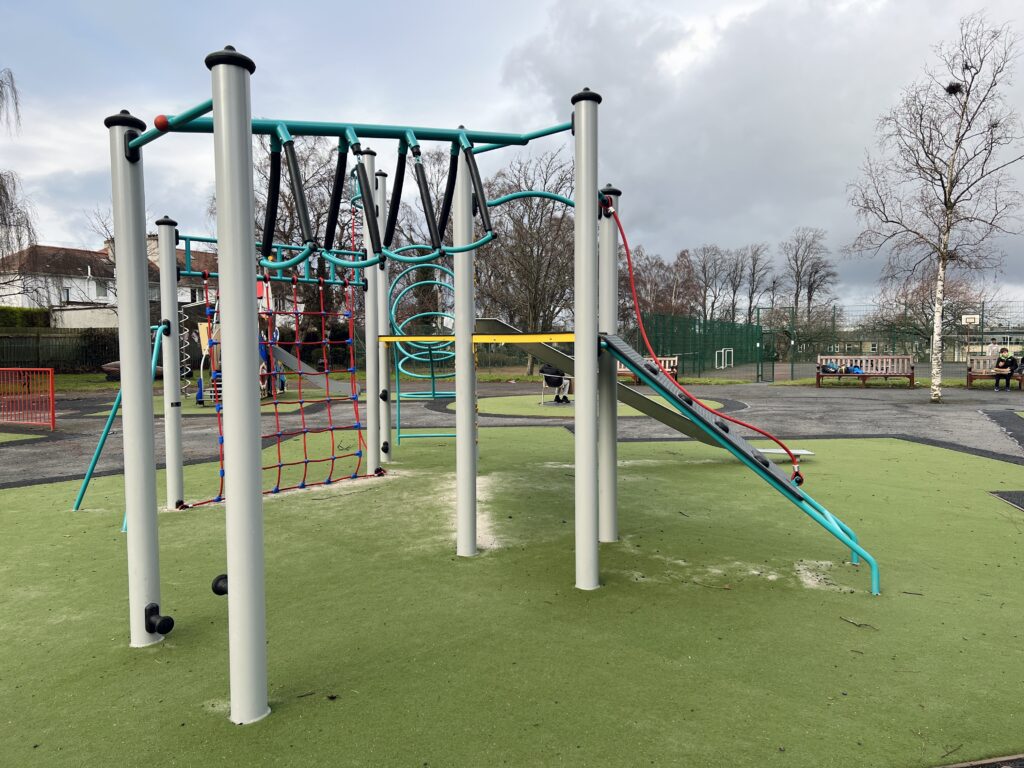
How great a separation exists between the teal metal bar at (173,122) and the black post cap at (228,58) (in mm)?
192

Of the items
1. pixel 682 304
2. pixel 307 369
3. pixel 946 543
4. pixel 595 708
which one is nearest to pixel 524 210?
pixel 307 369

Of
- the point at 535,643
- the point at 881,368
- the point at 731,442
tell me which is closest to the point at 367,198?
the point at 535,643

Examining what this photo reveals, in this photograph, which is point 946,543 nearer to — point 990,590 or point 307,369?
point 990,590

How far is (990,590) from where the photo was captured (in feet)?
12.6

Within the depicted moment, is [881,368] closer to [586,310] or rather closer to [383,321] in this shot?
[383,321]

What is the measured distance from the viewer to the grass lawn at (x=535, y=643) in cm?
234

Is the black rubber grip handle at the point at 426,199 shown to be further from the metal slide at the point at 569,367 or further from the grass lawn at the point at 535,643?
the grass lawn at the point at 535,643

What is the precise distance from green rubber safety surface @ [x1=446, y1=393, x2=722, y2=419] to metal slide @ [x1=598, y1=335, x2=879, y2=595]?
9.04 m

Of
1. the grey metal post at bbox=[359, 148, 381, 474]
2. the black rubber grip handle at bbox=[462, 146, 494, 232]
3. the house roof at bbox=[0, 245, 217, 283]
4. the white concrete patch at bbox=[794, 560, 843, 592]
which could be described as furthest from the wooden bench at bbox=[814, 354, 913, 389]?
the house roof at bbox=[0, 245, 217, 283]

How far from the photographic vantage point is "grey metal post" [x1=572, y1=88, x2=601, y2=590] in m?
A: 3.63

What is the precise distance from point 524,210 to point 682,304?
38.9m

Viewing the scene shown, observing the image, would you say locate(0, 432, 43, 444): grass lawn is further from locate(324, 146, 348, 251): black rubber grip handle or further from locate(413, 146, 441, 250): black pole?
locate(413, 146, 441, 250): black pole

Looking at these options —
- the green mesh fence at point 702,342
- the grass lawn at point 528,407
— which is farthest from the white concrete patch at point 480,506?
the green mesh fence at point 702,342

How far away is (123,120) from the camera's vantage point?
2.99 meters
